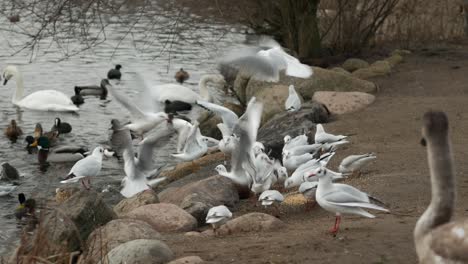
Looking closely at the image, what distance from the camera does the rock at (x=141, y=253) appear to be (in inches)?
313

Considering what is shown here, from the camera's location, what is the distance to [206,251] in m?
8.53

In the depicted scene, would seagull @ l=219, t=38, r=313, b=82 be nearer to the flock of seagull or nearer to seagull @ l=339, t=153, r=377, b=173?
the flock of seagull

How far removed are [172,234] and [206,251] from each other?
5.27ft

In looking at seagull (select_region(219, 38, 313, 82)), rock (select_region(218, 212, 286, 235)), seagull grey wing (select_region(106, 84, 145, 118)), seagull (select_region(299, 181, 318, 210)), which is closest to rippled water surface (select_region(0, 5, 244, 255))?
seagull grey wing (select_region(106, 84, 145, 118))

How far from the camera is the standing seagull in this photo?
5.39 meters

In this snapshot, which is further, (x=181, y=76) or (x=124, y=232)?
(x=181, y=76)

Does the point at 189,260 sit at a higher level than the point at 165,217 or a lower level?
higher

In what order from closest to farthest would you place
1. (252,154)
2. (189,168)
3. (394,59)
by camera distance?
(252,154) < (189,168) < (394,59)

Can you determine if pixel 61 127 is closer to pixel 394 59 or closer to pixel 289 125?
pixel 289 125

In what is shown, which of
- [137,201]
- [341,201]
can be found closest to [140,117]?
[137,201]

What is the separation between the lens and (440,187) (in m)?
5.60

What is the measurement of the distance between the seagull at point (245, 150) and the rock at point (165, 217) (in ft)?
4.90

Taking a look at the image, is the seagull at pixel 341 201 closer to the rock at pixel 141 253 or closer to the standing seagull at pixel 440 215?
the rock at pixel 141 253

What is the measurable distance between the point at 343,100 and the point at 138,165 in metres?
4.56
